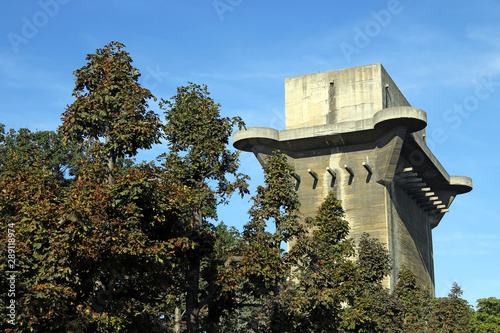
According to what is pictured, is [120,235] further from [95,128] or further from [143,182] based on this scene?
[95,128]

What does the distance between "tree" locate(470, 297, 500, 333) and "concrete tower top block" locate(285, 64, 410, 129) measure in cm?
3147

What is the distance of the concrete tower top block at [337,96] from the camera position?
68.9 m

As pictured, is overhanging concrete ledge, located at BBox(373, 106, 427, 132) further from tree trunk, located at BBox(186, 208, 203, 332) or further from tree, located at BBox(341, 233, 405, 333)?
tree trunk, located at BBox(186, 208, 203, 332)

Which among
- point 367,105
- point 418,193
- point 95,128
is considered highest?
point 367,105

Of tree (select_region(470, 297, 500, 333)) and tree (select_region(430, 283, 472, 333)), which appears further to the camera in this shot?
tree (select_region(470, 297, 500, 333))

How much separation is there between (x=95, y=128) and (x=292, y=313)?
11552 mm

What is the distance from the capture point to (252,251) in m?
25.5

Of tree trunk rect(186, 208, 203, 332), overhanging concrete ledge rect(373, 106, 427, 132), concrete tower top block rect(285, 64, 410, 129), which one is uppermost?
concrete tower top block rect(285, 64, 410, 129)

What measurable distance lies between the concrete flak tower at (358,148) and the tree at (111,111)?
139 ft

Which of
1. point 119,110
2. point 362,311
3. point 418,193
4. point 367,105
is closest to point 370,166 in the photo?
point 367,105

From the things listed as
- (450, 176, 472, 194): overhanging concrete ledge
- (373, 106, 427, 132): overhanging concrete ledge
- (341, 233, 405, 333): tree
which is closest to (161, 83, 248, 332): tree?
(341, 233, 405, 333): tree

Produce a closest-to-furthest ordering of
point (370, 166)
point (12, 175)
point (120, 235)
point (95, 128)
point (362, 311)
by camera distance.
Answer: point (120, 235) < point (12, 175) < point (95, 128) < point (362, 311) < point (370, 166)

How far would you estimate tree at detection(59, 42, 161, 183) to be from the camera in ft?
75.0

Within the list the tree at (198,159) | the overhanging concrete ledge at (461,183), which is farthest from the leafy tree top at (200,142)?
the overhanging concrete ledge at (461,183)
